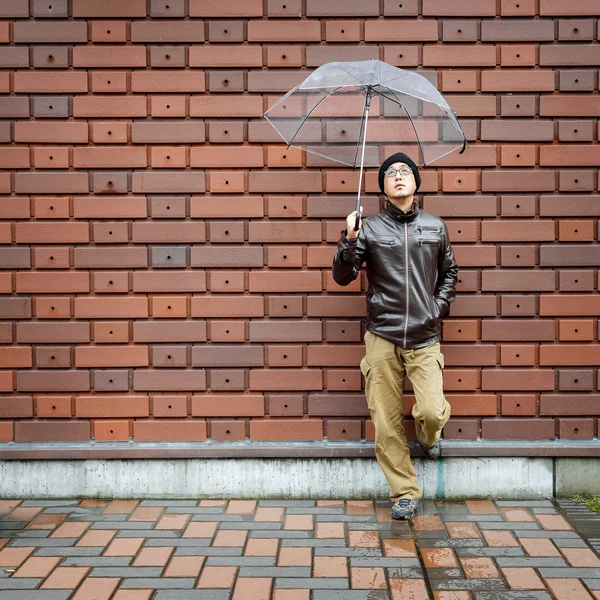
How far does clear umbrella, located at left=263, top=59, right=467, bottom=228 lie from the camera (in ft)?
14.4

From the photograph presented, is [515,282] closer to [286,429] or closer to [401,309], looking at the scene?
[401,309]

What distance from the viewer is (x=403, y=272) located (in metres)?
4.71

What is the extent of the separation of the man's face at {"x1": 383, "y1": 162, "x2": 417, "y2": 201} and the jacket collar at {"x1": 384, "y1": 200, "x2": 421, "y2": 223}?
67 mm

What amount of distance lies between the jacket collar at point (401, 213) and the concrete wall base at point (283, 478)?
64.0 inches

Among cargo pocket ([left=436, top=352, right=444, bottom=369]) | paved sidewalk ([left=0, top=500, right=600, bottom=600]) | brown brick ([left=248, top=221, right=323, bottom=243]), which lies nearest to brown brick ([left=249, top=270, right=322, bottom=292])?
brown brick ([left=248, top=221, right=323, bottom=243])

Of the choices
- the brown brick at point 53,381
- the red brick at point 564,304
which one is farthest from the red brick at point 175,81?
the red brick at point 564,304

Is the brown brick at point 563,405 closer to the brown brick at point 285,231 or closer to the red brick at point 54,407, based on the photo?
the brown brick at point 285,231

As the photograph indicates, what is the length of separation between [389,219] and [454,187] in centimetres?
65

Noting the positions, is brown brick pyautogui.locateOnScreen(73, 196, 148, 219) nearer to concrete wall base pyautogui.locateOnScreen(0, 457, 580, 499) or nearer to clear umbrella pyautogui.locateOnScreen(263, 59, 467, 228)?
clear umbrella pyautogui.locateOnScreen(263, 59, 467, 228)

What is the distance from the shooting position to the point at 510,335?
5195 mm

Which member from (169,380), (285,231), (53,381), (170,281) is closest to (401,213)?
(285,231)

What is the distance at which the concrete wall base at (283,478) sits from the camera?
17.0 ft

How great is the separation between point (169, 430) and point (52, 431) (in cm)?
79

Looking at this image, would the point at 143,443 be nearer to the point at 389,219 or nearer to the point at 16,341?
the point at 16,341
